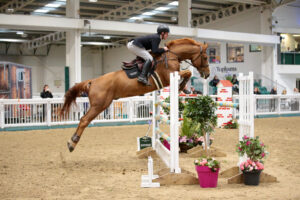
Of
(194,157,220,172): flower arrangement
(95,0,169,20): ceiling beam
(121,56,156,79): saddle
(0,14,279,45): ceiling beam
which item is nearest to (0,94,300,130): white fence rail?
(0,14,279,45): ceiling beam

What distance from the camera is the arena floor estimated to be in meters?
3.98

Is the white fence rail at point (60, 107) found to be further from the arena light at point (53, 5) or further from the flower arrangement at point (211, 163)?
the arena light at point (53, 5)

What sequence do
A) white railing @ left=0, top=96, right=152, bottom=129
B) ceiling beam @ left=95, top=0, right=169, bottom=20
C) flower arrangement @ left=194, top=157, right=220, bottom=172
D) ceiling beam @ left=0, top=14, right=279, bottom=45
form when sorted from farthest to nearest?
1. ceiling beam @ left=95, top=0, right=169, bottom=20
2. ceiling beam @ left=0, top=14, right=279, bottom=45
3. white railing @ left=0, top=96, right=152, bottom=129
4. flower arrangement @ left=194, top=157, right=220, bottom=172

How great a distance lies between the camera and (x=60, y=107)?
38.9ft

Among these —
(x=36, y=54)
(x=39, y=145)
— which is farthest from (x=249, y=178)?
(x=36, y=54)

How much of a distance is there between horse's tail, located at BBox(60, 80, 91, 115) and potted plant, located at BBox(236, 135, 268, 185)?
2.74 metres

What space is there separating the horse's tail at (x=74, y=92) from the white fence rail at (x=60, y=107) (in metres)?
4.16

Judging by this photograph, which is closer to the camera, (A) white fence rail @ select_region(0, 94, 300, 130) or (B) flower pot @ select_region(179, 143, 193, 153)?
(B) flower pot @ select_region(179, 143, 193, 153)

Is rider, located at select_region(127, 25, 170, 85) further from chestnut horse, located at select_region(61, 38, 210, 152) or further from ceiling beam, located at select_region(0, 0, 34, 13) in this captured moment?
ceiling beam, located at select_region(0, 0, 34, 13)

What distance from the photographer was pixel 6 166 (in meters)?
5.71

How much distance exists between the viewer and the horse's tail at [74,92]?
19.3 ft

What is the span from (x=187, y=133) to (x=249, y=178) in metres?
2.55

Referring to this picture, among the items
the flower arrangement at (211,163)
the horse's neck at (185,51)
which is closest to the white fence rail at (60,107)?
the horse's neck at (185,51)

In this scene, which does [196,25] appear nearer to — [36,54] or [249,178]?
[36,54]
